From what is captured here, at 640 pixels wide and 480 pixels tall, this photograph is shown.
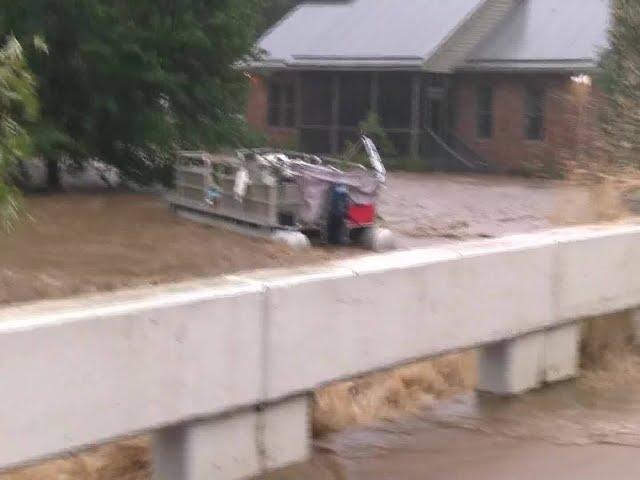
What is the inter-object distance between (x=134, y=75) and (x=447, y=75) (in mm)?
18108

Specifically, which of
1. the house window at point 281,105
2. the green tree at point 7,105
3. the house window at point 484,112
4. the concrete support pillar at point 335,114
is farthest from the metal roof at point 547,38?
the green tree at point 7,105

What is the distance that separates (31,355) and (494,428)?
3116 millimetres

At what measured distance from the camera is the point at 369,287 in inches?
234

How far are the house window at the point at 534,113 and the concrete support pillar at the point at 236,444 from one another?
31589mm

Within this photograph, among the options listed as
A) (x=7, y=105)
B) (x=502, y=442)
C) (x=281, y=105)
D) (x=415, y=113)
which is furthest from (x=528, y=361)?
(x=281, y=105)

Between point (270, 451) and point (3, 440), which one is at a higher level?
point (3, 440)

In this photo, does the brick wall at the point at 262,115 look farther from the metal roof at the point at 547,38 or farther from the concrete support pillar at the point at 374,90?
the metal roof at the point at 547,38

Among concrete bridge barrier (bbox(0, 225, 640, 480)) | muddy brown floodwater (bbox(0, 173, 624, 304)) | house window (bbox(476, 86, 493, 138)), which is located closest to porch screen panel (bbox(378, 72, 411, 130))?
house window (bbox(476, 86, 493, 138))

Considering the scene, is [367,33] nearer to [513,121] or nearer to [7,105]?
[513,121]

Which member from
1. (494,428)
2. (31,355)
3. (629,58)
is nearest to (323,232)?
(629,58)

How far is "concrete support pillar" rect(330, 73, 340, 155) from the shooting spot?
39.0 m

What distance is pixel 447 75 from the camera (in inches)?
1511

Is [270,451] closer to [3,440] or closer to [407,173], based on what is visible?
[3,440]

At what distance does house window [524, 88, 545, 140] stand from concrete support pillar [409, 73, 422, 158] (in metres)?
3.39
